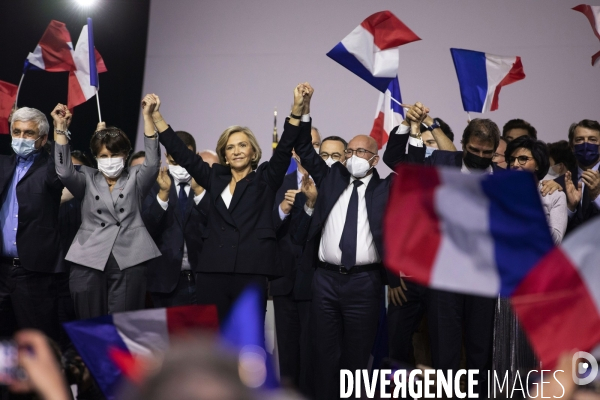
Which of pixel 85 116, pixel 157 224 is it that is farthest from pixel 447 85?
pixel 157 224

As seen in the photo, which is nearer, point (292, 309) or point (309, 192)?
point (309, 192)

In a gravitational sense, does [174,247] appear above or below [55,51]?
below

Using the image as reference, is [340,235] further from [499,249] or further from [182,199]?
[499,249]

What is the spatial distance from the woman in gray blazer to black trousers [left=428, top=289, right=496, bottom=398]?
5.66 feet

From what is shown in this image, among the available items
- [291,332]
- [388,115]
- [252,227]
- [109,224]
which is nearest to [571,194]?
[252,227]

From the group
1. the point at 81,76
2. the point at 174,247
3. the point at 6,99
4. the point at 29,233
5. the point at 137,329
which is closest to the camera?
the point at 137,329

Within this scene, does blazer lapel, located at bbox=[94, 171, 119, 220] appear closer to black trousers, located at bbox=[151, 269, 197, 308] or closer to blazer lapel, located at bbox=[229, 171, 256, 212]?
blazer lapel, located at bbox=[229, 171, 256, 212]

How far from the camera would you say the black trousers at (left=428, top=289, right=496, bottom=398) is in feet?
15.5

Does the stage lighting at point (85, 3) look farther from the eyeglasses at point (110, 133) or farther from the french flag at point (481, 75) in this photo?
the french flag at point (481, 75)

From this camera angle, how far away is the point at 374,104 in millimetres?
8430

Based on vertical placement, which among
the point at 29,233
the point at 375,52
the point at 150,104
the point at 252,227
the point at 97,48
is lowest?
the point at 29,233

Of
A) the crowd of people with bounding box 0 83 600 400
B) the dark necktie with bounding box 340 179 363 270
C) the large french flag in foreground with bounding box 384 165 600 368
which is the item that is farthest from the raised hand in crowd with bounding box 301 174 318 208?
the large french flag in foreground with bounding box 384 165 600 368

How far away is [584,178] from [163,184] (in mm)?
2502

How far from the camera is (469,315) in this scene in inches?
187
